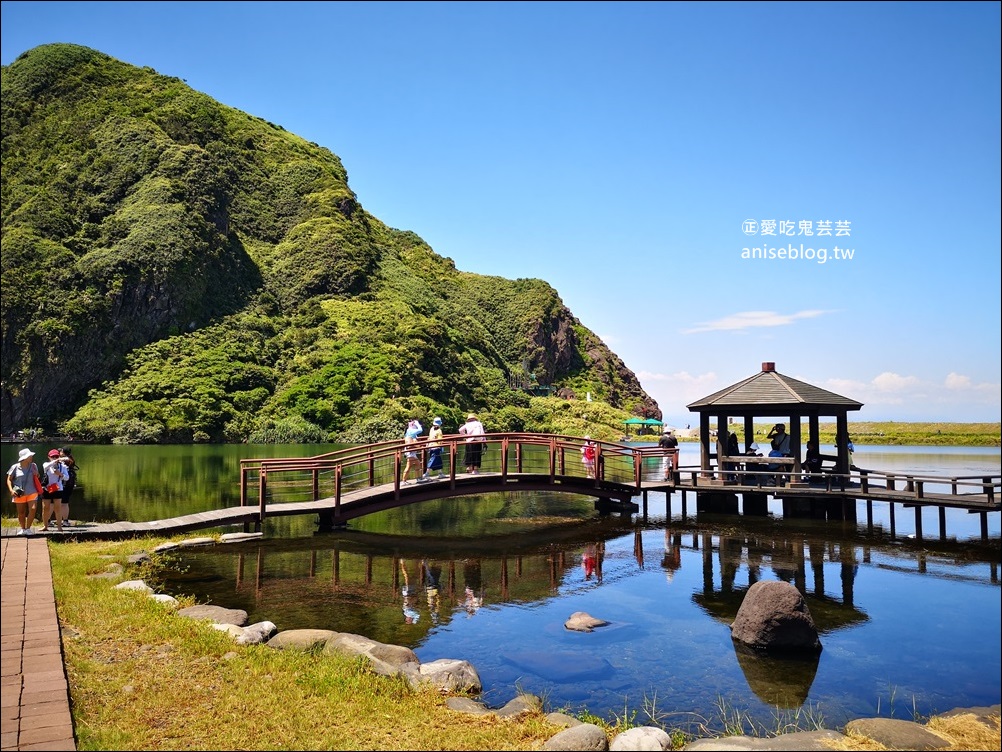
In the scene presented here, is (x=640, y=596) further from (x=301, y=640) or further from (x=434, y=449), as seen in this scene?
(x=434, y=449)

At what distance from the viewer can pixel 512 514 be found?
26.7m

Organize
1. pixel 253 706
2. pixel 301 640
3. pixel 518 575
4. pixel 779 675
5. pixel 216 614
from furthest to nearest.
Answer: pixel 518 575, pixel 216 614, pixel 779 675, pixel 301 640, pixel 253 706

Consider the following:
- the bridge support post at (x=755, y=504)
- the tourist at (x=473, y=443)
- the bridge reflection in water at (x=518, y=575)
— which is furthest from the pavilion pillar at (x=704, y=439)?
the tourist at (x=473, y=443)

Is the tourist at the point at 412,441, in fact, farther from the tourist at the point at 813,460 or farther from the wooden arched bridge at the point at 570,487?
the tourist at the point at 813,460

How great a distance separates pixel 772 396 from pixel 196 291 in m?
91.9

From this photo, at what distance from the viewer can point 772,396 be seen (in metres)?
23.6

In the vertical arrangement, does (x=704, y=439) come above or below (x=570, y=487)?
above

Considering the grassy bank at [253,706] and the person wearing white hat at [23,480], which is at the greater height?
the person wearing white hat at [23,480]

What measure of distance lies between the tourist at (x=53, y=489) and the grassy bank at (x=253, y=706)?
26.4ft

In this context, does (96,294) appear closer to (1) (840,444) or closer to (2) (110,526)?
(2) (110,526)

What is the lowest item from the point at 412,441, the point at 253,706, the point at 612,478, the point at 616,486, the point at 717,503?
the point at 717,503

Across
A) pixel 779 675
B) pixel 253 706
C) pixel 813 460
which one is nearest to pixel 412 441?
pixel 779 675

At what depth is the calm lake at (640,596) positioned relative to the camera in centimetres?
969

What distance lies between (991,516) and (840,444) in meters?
4.59
